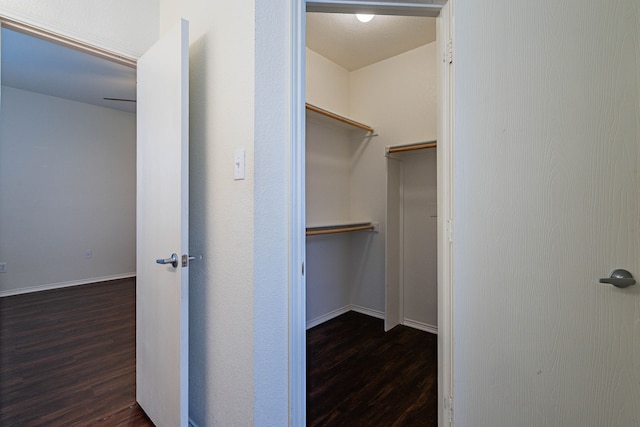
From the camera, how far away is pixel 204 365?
145 cm

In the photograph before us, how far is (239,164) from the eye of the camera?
121 centimetres

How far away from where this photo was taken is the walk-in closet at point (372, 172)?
2770 mm

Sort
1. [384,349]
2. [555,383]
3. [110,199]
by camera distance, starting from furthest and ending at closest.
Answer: [110,199] → [384,349] → [555,383]

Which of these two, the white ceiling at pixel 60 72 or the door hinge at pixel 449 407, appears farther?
the white ceiling at pixel 60 72

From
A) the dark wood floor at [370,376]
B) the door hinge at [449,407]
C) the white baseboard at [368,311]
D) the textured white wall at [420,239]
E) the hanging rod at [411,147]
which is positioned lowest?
the dark wood floor at [370,376]

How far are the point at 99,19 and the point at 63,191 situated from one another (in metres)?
3.72

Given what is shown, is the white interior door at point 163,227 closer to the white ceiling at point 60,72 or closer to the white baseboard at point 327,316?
the white baseboard at point 327,316

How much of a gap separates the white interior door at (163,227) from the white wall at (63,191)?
3.56m

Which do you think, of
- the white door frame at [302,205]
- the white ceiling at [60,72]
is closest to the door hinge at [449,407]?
the white door frame at [302,205]

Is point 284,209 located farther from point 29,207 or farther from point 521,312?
point 29,207

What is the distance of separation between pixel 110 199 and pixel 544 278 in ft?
18.0

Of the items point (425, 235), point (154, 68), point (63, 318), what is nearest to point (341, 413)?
point (425, 235)

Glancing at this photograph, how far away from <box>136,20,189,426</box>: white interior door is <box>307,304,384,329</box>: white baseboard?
155 centimetres

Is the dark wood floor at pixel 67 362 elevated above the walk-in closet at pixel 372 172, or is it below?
below
